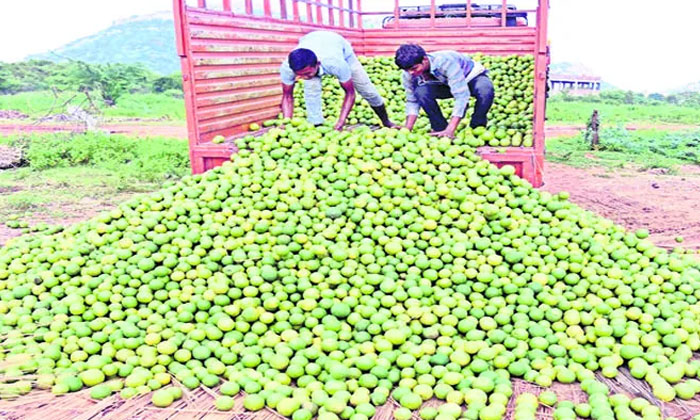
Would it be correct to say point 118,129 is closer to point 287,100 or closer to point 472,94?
point 287,100

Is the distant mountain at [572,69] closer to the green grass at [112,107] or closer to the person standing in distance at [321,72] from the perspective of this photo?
the green grass at [112,107]

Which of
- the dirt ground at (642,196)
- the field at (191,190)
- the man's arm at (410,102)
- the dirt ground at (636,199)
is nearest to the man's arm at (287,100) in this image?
the man's arm at (410,102)

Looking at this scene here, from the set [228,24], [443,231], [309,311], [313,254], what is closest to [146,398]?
[309,311]

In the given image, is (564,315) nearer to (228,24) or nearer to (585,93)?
(228,24)

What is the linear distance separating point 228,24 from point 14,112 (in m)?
16.3

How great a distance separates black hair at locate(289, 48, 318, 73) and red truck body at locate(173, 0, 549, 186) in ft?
3.16

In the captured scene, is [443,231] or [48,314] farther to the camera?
[443,231]

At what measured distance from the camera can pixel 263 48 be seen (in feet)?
24.7

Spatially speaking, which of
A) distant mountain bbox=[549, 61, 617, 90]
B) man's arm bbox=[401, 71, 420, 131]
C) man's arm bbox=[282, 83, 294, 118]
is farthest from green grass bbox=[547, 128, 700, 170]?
distant mountain bbox=[549, 61, 617, 90]

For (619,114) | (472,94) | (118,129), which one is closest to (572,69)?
(619,114)

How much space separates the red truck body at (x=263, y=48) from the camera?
5957mm

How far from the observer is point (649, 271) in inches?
169

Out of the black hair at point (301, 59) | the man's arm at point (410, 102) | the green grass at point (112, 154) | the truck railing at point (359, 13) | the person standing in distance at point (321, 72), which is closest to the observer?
the black hair at point (301, 59)

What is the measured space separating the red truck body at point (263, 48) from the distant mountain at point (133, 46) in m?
39.6
